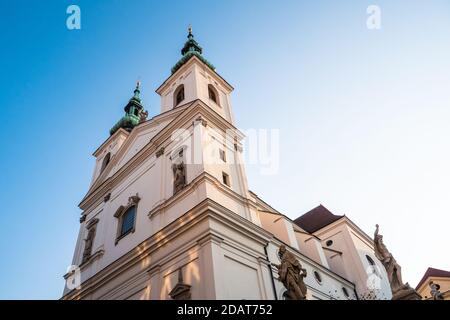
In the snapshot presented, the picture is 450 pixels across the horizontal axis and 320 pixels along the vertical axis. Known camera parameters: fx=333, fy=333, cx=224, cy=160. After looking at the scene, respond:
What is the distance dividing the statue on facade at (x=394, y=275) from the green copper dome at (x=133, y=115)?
14.8 m

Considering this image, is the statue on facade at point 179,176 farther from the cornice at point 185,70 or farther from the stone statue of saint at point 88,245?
the cornice at point 185,70

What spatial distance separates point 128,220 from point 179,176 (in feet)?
11.2

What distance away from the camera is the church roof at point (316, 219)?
77.0 feet

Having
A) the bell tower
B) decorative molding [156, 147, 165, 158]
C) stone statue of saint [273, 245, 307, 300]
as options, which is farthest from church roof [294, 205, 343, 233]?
stone statue of saint [273, 245, 307, 300]

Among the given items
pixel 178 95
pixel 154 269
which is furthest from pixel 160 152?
pixel 154 269

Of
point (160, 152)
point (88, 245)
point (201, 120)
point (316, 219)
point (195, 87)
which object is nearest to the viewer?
point (201, 120)

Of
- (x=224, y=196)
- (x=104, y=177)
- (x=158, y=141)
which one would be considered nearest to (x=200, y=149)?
(x=224, y=196)

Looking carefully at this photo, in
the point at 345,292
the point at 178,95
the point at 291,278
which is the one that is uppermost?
the point at 178,95

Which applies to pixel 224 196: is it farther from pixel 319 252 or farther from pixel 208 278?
pixel 319 252

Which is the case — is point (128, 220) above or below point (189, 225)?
above

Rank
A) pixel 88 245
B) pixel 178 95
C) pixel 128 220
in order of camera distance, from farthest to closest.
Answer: pixel 178 95, pixel 88 245, pixel 128 220

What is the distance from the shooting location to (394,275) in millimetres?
10086

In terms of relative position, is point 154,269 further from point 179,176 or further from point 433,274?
point 433,274
